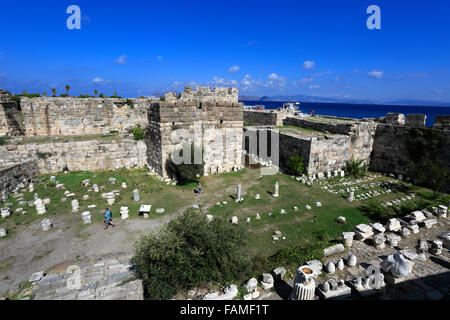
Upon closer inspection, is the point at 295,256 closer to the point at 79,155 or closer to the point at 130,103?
the point at 79,155

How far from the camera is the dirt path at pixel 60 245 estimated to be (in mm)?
5484

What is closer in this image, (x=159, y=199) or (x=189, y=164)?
(x=159, y=199)

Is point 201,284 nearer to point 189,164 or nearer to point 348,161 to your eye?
point 189,164

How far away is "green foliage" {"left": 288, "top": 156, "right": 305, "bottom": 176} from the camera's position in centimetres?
1213

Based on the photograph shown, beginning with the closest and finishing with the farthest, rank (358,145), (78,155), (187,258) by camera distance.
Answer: (187,258) < (78,155) < (358,145)

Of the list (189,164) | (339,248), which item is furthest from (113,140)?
(339,248)

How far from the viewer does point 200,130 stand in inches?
472

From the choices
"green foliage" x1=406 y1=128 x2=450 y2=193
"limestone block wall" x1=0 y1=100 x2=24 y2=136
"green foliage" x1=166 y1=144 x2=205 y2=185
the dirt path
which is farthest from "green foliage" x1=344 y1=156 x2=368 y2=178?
"limestone block wall" x1=0 y1=100 x2=24 y2=136

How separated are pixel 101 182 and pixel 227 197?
19.7 feet

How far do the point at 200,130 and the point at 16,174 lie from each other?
8298 mm

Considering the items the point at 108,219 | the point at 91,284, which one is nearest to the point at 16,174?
the point at 108,219

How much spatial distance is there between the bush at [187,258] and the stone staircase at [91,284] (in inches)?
14.1

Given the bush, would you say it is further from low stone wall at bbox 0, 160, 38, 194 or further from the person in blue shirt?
low stone wall at bbox 0, 160, 38, 194
